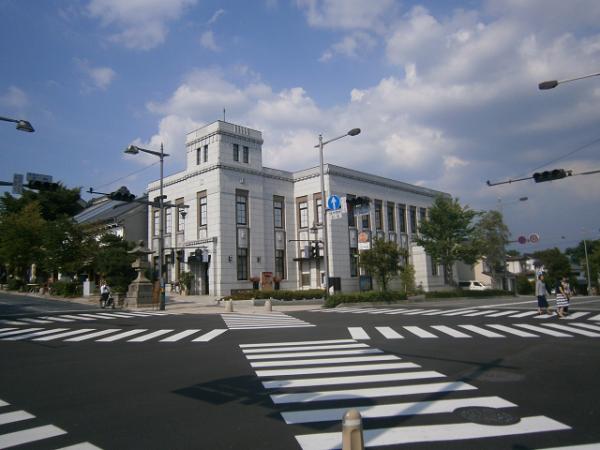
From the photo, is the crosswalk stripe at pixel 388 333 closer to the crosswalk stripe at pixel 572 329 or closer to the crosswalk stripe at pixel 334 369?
the crosswalk stripe at pixel 334 369

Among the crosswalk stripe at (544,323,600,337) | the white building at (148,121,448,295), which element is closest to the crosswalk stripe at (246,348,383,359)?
the crosswalk stripe at (544,323,600,337)

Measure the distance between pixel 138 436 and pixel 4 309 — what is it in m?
26.7

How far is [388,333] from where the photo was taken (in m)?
13.6

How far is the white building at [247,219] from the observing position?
36156mm

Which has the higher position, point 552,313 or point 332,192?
point 332,192

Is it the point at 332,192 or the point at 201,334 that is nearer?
the point at 201,334

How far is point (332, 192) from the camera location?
132 feet

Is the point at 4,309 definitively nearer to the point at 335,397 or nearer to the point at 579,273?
the point at 335,397

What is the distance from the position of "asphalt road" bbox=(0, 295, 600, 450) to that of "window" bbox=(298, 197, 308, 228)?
28.7 meters

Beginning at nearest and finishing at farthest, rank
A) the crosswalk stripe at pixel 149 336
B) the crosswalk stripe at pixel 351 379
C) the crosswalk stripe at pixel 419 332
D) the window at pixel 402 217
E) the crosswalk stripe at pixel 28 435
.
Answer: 1. the crosswalk stripe at pixel 28 435
2. the crosswalk stripe at pixel 351 379
3. the crosswalk stripe at pixel 419 332
4. the crosswalk stripe at pixel 149 336
5. the window at pixel 402 217

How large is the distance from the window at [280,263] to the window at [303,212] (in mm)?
3441

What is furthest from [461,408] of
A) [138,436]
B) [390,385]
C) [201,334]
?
[201,334]

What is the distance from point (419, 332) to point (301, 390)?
793cm

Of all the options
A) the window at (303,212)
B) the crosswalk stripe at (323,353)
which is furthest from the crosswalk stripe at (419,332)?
the window at (303,212)
